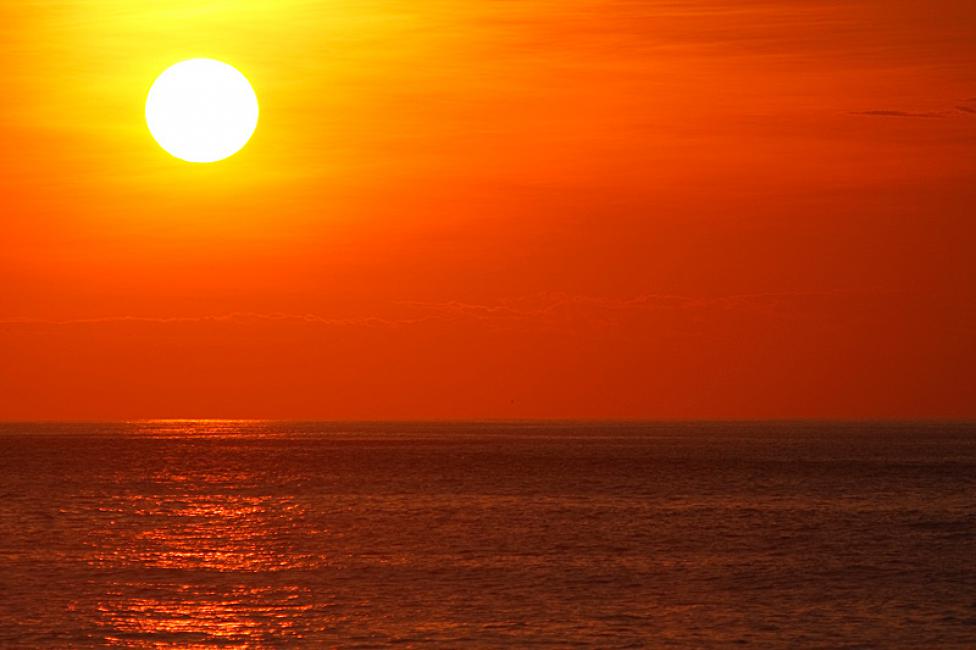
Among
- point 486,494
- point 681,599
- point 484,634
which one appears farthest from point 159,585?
point 486,494

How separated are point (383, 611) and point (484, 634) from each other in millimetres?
5068

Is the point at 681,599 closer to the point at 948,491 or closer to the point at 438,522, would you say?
the point at 438,522

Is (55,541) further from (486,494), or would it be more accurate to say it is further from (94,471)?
(94,471)

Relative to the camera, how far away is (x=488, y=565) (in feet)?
191

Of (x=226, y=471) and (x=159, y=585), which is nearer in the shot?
(x=159, y=585)

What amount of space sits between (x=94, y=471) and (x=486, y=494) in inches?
2165

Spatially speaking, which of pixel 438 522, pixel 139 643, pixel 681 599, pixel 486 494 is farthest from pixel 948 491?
pixel 139 643

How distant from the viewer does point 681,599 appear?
4938 cm

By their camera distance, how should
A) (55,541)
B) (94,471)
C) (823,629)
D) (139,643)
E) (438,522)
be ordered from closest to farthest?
(139,643) → (823,629) → (55,541) → (438,522) → (94,471)

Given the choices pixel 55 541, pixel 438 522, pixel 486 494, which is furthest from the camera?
pixel 486 494

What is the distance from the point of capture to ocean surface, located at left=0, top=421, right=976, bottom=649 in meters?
43.7

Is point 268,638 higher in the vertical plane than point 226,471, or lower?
lower

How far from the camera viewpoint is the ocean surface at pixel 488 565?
43.7m

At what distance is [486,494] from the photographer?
9969cm
